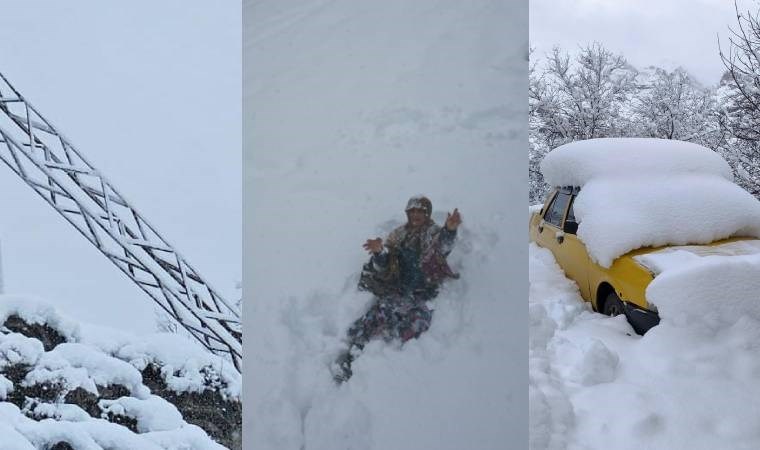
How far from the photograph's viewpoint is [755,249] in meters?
4.43

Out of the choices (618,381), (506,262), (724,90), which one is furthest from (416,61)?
(724,90)

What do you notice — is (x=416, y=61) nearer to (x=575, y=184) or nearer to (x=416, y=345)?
(x=416, y=345)

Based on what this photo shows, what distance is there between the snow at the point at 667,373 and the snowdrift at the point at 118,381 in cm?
146

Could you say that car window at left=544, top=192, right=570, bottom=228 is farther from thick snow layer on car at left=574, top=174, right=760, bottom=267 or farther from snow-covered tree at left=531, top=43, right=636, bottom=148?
snow-covered tree at left=531, top=43, right=636, bottom=148

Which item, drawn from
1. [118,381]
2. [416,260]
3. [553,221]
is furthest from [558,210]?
[118,381]

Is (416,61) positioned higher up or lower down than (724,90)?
lower down

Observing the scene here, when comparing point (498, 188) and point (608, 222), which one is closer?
point (498, 188)

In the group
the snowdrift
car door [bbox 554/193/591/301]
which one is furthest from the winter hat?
car door [bbox 554/193/591/301]

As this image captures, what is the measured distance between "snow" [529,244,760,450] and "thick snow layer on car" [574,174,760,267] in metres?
0.47

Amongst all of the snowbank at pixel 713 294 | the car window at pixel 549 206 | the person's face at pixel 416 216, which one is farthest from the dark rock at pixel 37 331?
the car window at pixel 549 206

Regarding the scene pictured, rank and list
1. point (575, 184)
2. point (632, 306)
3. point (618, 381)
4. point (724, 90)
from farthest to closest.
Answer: point (724, 90) < point (575, 184) < point (632, 306) < point (618, 381)

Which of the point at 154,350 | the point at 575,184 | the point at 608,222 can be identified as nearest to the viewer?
the point at 154,350

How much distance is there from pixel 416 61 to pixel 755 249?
10.7 feet

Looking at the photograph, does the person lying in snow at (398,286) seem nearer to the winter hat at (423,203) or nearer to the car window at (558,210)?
the winter hat at (423,203)
